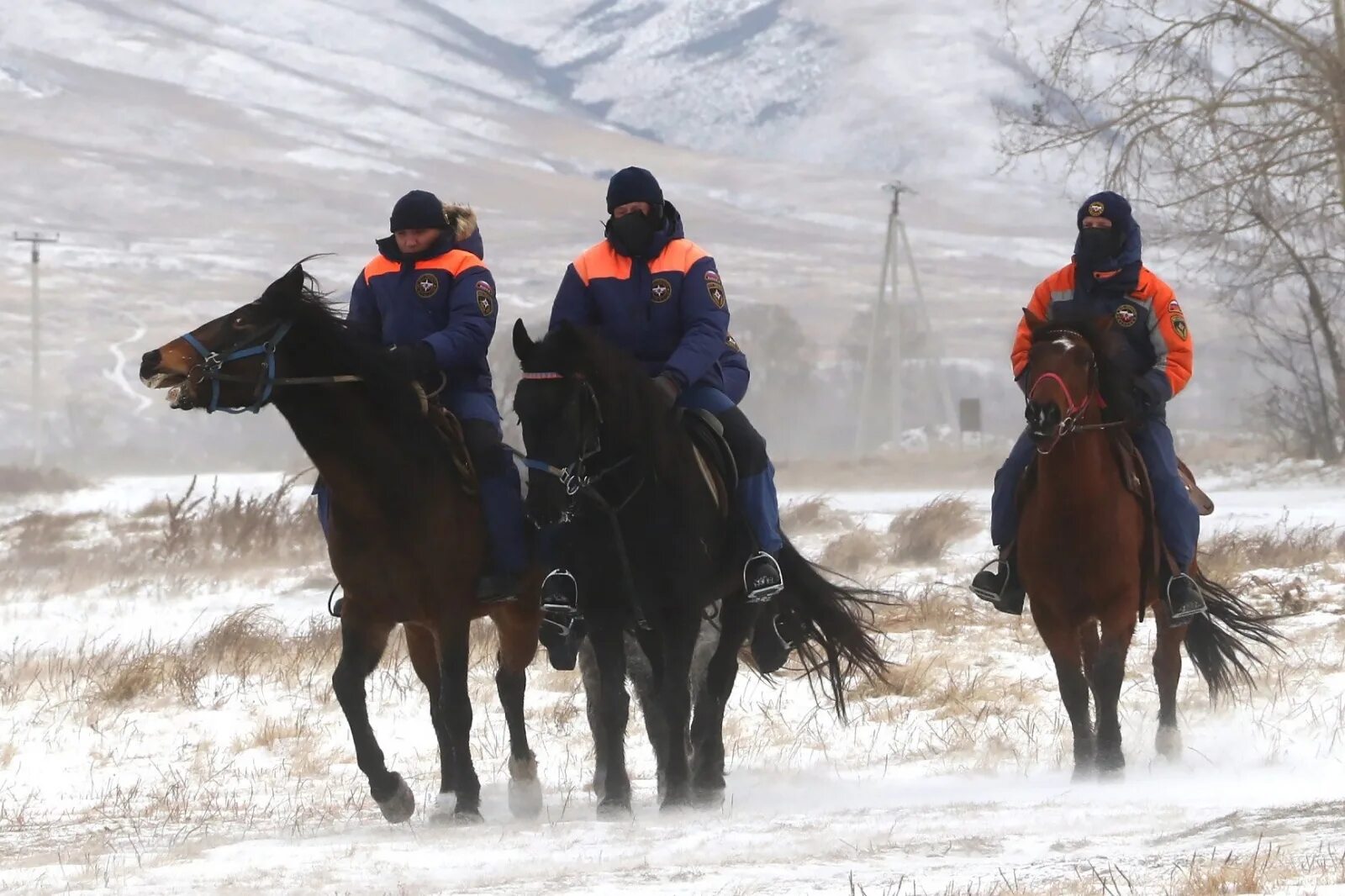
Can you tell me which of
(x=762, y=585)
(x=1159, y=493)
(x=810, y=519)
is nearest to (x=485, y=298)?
(x=762, y=585)

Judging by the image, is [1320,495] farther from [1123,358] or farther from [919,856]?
[919,856]

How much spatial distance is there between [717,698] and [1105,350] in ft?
7.73

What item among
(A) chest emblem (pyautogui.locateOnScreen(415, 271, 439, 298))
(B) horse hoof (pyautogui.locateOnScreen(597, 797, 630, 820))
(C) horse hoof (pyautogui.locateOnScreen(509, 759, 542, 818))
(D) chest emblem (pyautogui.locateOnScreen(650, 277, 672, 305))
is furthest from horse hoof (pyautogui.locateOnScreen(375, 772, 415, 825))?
(D) chest emblem (pyautogui.locateOnScreen(650, 277, 672, 305))

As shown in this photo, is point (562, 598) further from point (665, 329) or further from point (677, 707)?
point (665, 329)

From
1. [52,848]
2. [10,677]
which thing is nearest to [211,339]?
[52,848]

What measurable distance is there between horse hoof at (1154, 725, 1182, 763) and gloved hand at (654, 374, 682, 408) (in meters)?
3.15

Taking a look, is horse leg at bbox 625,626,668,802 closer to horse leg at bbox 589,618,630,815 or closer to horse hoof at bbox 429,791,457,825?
horse leg at bbox 589,618,630,815

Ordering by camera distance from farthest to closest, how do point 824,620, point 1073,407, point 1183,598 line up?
point 824,620 → point 1183,598 → point 1073,407

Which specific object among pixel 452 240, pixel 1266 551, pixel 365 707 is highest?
pixel 452 240

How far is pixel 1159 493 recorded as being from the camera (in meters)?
8.40

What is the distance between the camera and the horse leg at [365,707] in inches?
292

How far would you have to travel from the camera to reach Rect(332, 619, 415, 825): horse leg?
7426 mm

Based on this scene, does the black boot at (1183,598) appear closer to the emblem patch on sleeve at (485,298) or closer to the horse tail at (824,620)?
the horse tail at (824,620)

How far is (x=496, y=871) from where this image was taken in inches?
233
